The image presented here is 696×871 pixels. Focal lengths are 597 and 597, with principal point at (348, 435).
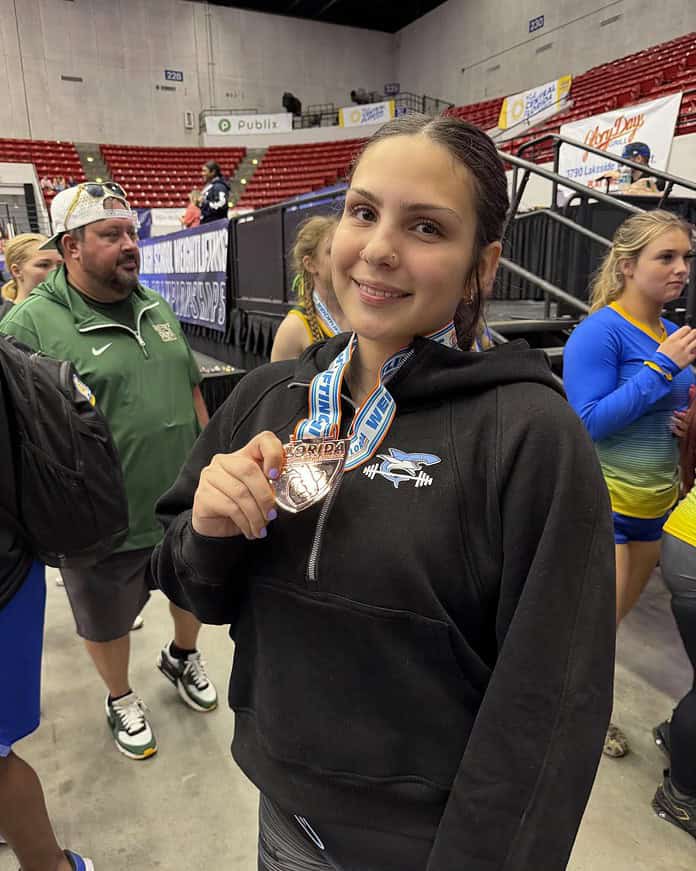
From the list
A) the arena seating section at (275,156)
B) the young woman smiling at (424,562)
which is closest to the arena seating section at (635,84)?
the arena seating section at (275,156)

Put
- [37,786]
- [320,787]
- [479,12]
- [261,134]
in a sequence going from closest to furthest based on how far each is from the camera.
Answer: [320,787] < [37,786] < [479,12] < [261,134]

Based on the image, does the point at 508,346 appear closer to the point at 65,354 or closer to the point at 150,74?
the point at 65,354

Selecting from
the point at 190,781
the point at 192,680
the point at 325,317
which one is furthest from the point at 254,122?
the point at 190,781

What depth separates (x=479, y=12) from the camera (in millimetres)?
17484

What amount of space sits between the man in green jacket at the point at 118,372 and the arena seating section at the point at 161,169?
16.2 m

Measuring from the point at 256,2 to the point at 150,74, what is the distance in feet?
14.3

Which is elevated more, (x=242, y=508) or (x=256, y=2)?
(x=256, y=2)

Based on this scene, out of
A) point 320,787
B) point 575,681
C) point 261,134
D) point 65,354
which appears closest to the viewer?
point 575,681

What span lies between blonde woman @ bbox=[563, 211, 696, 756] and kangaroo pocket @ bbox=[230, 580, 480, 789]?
127cm

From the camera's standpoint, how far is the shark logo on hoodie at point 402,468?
70 cm

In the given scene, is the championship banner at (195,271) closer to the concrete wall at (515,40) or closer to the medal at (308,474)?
the medal at (308,474)

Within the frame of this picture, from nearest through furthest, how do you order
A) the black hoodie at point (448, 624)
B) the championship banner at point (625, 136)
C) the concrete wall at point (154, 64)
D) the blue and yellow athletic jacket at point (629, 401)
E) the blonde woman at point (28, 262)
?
the black hoodie at point (448, 624), the blue and yellow athletic jacket at point (629, 401), the blonde woman at point (28, 262), the championship banner at point (625, 136), the concrete wall at point (154, 64)

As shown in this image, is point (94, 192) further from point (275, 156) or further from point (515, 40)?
point (275, 156)

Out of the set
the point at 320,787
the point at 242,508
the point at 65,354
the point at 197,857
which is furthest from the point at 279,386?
the point at 197,857
